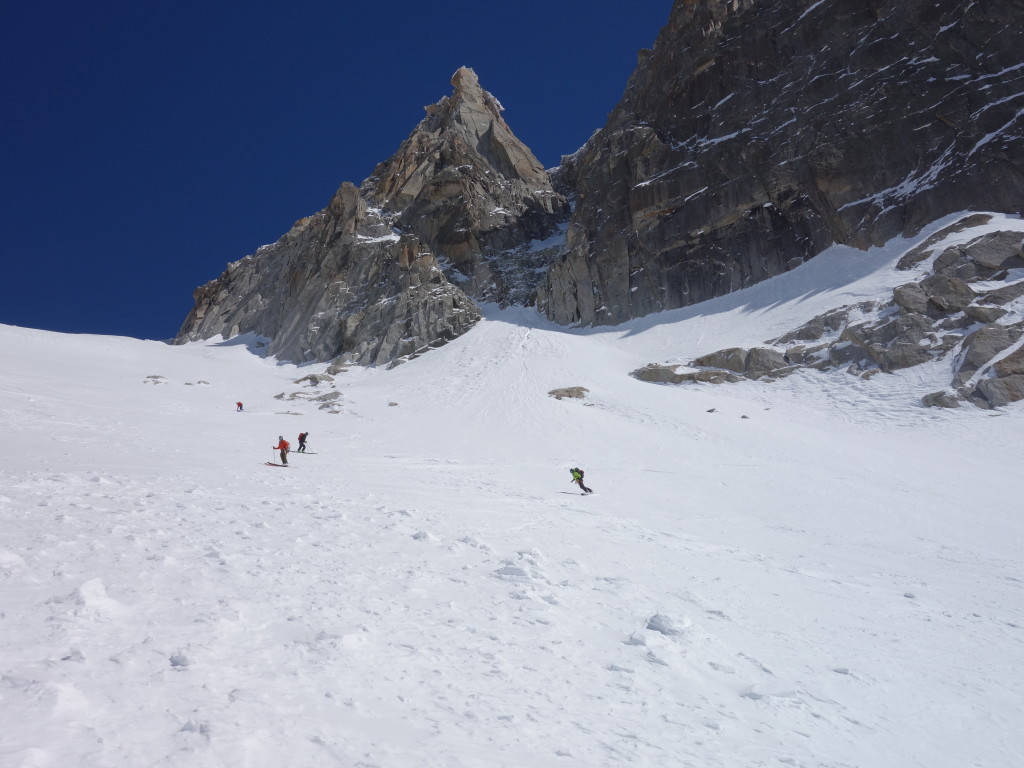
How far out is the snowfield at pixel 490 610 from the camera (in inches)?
155

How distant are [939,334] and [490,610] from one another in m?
33.6

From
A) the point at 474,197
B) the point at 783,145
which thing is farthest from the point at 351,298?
the point at 783,145

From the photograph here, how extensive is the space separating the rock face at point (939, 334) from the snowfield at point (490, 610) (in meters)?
7.76

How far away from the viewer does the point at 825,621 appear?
730 centimetres

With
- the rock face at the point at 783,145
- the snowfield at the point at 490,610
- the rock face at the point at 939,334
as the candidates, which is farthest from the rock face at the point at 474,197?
the snowfield at the point at 490,610

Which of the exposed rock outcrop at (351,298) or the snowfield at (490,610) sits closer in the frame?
the snowfield at (490,610)

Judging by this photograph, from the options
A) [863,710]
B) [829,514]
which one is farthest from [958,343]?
[863,710]

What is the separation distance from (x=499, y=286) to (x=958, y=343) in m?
49.3

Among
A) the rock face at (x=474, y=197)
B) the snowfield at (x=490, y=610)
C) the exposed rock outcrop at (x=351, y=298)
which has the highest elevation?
the rock face at (x=474, y=197)

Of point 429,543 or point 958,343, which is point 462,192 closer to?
point 958,343

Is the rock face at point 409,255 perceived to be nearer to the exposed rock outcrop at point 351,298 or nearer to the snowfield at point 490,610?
the exposed rock outcrop at point 351,298

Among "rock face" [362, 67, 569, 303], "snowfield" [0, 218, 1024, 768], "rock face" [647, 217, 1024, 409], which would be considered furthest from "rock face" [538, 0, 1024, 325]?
"snowfield" [0, 218, 1024, 768]

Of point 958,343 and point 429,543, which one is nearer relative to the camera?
point 429,543

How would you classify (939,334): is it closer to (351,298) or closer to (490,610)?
(490,610)
